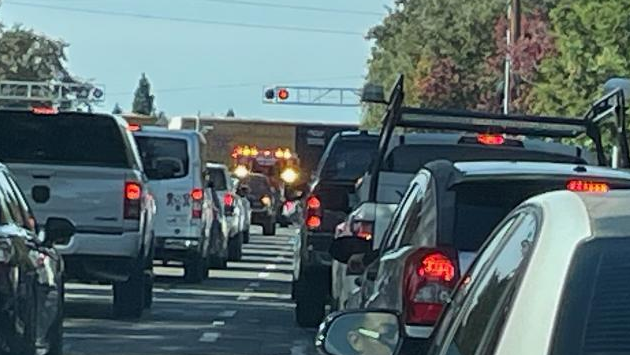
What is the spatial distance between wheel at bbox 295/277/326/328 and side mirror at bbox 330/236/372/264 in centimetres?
608

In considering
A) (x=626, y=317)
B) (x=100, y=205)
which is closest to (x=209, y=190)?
(x=100, y=205)

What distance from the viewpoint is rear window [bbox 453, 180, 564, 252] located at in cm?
785

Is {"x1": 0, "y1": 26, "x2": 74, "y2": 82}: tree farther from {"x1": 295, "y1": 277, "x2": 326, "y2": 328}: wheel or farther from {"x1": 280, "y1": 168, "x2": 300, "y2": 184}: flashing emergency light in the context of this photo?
{"x1": 295, "y1": 277, "x2": 326, "y2": 328}: wheel

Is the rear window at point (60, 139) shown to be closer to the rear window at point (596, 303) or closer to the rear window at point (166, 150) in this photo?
the rear window at point (166, 150)

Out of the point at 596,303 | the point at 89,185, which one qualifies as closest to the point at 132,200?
the point at 89,185

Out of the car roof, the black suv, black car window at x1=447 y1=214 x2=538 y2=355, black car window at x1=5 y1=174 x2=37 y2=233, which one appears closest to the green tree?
the black suv

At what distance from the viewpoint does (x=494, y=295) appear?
445cm

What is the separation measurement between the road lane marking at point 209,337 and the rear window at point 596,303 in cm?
1250

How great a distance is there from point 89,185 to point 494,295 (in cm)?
1318

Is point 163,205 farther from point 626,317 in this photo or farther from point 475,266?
point 626,317

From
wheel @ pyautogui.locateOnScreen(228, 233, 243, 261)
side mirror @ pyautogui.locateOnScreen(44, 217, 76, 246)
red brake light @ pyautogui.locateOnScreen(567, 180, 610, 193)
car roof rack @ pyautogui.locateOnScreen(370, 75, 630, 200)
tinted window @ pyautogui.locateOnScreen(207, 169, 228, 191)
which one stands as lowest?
wheel @ pyautogui.locateOnScreen(228, 233, 243, 261)

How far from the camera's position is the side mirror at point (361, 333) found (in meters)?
6.19

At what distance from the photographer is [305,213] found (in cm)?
1733

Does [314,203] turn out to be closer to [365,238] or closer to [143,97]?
[365,238]
